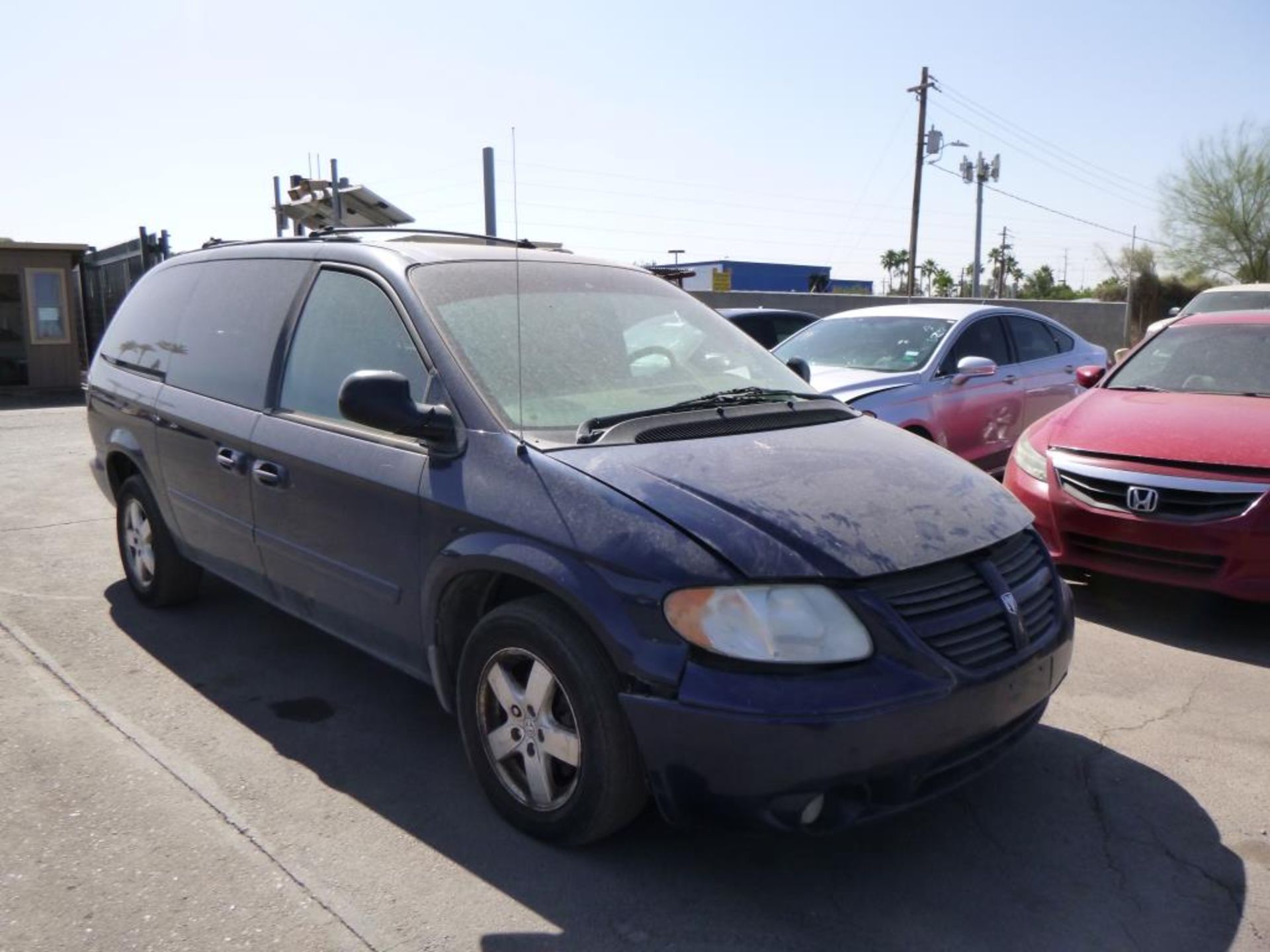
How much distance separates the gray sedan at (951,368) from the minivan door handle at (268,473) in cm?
410

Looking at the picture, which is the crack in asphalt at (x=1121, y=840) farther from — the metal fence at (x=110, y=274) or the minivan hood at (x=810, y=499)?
the metal fence at (x=110, y=274)

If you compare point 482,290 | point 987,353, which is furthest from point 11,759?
point 987,353

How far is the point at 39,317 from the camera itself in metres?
19.3

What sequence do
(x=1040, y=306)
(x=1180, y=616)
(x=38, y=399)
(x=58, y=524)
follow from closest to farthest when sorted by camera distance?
(x=1180, y=616) → (x=58, y=524) → (x=38, y=399) → (x=1040, y=306)

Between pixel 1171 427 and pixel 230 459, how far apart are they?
445 centimetres

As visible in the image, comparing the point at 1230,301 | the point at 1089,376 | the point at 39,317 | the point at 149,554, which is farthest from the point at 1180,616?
the point at 39,317

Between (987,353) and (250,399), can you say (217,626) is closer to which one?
(250,399)

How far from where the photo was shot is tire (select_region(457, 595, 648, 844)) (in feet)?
8.86

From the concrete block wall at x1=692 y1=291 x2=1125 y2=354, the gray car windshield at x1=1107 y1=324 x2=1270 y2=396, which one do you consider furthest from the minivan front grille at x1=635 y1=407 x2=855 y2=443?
the concrete block wall at x1=692 y1=291 x2=1125 y2=354

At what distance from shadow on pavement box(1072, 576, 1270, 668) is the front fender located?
3.29 meters

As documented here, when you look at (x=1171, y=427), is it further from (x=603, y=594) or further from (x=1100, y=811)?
(x=603, y=594)

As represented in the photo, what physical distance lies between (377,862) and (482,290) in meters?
1.90

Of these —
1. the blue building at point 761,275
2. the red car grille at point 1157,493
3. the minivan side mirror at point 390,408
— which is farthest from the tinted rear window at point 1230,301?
the blue building at point 761,275

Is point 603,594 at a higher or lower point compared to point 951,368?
lower
